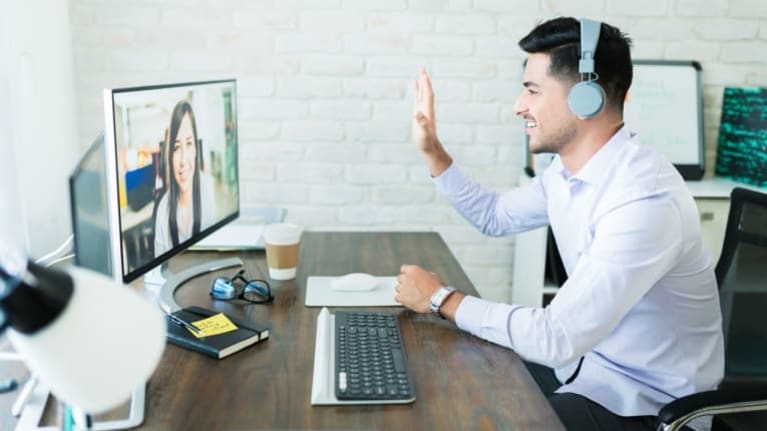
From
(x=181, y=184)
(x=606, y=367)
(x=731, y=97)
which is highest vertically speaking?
(x=731, y=97)

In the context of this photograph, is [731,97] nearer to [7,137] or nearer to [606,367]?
[606,367]

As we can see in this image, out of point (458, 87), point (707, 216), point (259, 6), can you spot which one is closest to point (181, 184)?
point (259, 6)

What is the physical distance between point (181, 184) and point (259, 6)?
114 cm

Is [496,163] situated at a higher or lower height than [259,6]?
lower

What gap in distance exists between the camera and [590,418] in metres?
1.28

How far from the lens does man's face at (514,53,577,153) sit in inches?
59.6

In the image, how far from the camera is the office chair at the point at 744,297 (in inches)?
58.4

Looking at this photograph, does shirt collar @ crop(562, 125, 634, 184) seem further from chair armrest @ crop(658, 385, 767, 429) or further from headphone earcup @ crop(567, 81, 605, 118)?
chair armrest @ crop(658, 385, 767, 429)

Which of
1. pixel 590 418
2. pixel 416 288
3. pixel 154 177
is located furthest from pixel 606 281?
pixel 154 177

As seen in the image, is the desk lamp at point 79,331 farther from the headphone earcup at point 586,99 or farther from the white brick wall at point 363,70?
the white brick wall at point 363,70

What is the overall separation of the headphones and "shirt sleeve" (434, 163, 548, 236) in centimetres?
44

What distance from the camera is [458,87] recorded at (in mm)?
2535

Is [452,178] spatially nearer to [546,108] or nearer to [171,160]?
[546,108]

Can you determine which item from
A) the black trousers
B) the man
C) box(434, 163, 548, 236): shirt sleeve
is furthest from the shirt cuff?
the black trousers
